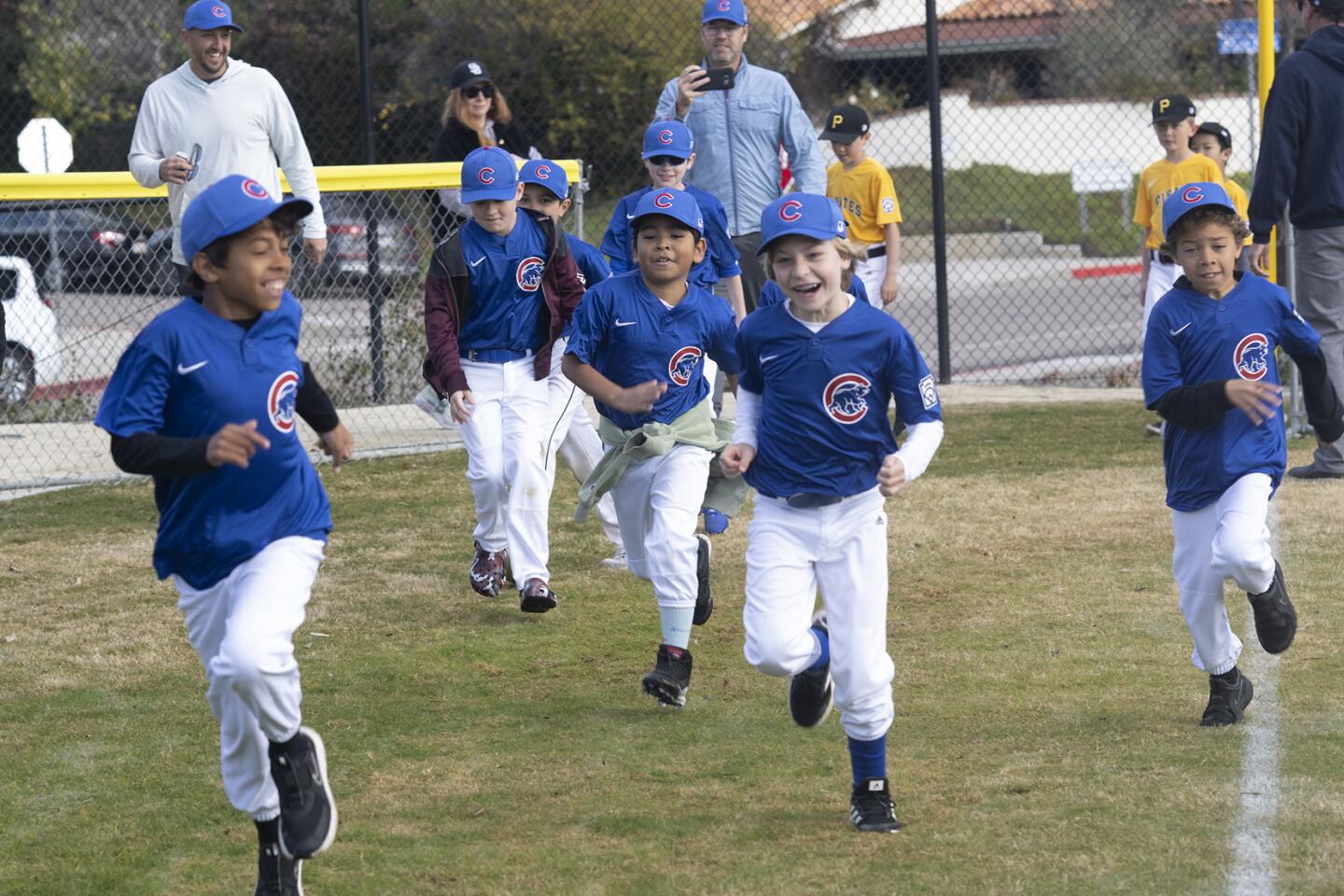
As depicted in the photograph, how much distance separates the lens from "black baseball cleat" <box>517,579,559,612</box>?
6766 mm

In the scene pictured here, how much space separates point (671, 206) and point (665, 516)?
1.02 metres

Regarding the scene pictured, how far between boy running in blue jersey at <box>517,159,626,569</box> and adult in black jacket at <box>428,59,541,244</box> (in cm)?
228

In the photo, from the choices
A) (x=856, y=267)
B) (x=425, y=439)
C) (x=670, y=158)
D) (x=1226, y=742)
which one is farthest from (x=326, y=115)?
(x=1226, y=742)

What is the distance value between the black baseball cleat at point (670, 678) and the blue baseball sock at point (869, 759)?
1.21 meters

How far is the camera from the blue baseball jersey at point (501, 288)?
7035 mm

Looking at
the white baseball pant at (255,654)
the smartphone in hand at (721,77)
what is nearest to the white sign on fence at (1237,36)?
the smartphone in hand at (721,77)

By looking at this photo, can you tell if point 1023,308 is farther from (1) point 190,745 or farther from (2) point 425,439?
(1) point 190,745

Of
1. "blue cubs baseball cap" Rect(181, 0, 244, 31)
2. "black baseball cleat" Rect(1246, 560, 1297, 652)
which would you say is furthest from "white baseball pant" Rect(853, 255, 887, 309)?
"black baseball cleat" Rect(1246, 560, 1297, 652)

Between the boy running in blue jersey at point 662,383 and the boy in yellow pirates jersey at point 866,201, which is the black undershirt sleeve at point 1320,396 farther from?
the boy in yellow pirates jersey at point 866,201

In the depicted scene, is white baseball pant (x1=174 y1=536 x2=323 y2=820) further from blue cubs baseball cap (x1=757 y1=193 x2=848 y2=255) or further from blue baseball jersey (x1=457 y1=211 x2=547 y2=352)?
blue baseball jersey (x1=457 y1=211 x2=547 y2=352)

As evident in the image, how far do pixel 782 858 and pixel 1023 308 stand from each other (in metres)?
15.0

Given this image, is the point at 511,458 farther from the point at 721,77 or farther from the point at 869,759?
the point at 721,77

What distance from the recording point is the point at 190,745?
5.45 metres

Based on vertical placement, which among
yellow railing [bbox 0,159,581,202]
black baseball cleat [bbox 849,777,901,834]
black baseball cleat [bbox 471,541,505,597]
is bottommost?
black baseball cleat [bbox 471,541,505,597]
